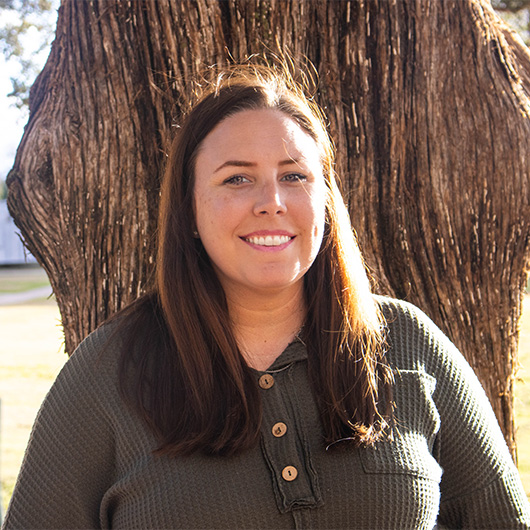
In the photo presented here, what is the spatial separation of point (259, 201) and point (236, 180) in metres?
0.11

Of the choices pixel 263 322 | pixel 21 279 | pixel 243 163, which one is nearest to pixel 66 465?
pixel 263 322

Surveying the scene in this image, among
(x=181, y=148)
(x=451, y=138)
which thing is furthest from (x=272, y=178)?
(x=451, y=138)

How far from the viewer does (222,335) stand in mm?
1965

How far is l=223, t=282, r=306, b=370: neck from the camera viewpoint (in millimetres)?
2047

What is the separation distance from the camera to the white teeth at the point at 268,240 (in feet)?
6.24

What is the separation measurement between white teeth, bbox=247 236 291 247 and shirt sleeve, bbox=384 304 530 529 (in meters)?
0.52

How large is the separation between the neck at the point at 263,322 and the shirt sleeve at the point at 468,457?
0.37 metres

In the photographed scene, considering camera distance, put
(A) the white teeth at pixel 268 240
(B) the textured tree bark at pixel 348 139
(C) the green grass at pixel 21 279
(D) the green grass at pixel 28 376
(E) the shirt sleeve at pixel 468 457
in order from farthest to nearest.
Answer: (C) the green grass at pixel 21 279 < (D) the green grass at pixel 28 376 < (B) the textured tree bark at pixel 348 139 < (E) the shirt sleeve at pixel 468 457 < (A) the white teeth at pixel 268 240

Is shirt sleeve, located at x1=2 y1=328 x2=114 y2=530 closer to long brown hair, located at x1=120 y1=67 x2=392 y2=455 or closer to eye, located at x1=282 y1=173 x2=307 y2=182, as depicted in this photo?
long brown hair, located at x1=120 y1=67 x2=392 y2=455

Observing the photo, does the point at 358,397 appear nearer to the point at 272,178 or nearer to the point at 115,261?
the point at 272,178

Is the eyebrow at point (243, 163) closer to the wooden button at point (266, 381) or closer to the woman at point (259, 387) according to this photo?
the woman at point (259, 387)

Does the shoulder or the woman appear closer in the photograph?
the woman

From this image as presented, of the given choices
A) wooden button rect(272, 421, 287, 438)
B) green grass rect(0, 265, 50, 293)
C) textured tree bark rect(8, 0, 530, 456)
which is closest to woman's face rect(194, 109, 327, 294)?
wooden button rect(272, 421, 287, 438)

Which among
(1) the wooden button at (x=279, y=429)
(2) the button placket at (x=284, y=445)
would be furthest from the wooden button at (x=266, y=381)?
(1) the wooden button at (x=279, y=429)
